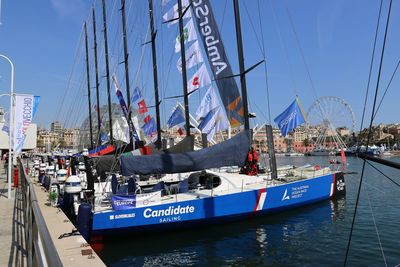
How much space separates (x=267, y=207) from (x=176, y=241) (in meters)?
3.93

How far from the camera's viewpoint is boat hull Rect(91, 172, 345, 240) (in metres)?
11.0

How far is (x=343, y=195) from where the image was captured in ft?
63.4

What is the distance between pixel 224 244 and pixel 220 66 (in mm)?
8176

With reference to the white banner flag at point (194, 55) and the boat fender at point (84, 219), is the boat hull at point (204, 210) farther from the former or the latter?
the white banner flag at point (194, 55)

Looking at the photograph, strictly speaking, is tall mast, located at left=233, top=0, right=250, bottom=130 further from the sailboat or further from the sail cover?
the sail cover

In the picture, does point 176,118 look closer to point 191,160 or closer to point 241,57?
point 241,57

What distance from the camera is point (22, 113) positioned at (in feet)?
52.6

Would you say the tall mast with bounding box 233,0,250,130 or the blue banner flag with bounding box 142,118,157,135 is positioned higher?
the tall mast with bounding box 233,0,250,130

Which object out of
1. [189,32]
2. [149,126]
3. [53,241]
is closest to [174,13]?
[189,32]

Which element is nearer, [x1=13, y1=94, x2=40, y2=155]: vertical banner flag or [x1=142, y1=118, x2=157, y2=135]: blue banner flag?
[x1=13, y1=94, x2=40, y2=155]: vertical banner flag

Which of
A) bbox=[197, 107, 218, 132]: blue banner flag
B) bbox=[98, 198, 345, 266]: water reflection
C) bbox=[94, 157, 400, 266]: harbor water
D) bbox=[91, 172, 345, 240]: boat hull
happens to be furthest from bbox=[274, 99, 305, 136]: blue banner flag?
bbox=[98, 198, 345, 266]: water reflection

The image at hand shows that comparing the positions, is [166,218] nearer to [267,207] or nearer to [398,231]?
[267,207]

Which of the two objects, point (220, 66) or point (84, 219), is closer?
point (84, 219)

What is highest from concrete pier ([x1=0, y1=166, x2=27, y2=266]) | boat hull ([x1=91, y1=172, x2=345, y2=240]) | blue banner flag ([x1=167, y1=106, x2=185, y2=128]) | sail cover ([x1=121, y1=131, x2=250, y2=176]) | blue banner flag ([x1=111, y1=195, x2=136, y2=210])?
blue banner flag ([x1=167, y1=106, x2=185, y2=128])
